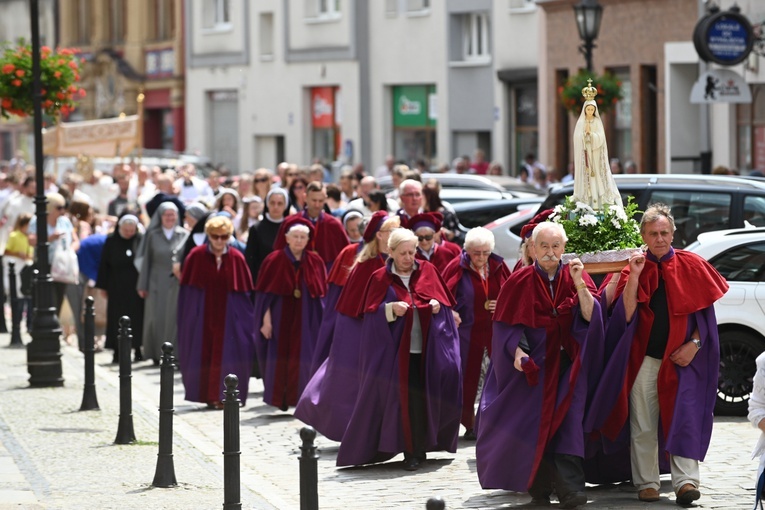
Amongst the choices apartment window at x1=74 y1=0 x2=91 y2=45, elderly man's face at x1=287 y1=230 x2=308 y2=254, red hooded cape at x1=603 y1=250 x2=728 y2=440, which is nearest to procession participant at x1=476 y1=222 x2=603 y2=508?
red hooded cape at x1=603 y1=250 x2=728 y2=440

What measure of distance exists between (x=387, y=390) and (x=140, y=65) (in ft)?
153

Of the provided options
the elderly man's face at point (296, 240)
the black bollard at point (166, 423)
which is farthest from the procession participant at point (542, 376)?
the elderly man's face at point (296, 240)

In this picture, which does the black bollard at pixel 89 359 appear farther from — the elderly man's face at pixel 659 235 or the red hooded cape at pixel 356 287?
the elderly man's face at pixel 659 235

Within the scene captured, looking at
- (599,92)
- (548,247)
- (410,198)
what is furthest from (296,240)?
(599,92)

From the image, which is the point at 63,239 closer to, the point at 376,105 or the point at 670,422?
the point at 670,422

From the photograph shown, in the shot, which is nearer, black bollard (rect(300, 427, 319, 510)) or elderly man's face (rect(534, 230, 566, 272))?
black bollard (rect(300, 427, 319, 510))

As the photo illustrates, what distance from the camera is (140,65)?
57.9m

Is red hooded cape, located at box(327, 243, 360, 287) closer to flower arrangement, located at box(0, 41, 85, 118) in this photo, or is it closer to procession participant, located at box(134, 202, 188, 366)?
procession participant, located at box(134, 202, 188, 366)

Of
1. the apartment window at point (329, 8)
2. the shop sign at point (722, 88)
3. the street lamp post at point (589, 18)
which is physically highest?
the apartment window at point (329, 8)

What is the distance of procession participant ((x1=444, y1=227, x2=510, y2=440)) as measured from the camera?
13.6 m

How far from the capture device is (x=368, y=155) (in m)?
45.0

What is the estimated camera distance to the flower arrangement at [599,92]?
1129 inches

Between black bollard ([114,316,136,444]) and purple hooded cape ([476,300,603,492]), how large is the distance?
341 centimetres

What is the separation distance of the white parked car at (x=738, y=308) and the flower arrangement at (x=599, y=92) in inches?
543
